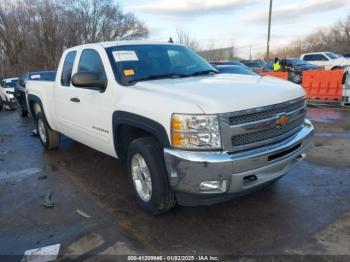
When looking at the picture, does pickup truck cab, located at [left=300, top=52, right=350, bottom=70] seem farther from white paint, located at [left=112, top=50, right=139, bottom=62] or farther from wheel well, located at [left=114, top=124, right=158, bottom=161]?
wheel well, located at [left=114, top=124, right=158, bottom=161]

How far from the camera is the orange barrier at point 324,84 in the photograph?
1255cm

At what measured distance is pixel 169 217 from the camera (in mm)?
4023

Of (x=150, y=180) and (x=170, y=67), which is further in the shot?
(x=170, y=67)

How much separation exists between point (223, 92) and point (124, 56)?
5.40ft

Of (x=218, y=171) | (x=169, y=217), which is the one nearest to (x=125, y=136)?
(x=169, y=217)

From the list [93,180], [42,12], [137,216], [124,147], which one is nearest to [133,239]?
[137,216]

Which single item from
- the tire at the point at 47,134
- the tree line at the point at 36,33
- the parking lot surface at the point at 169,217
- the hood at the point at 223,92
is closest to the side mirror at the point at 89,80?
the hood at the point at 223,92

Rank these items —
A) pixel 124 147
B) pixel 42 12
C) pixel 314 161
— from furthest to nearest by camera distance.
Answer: pixel 42 12, pixel 314 161, pixel 124 147

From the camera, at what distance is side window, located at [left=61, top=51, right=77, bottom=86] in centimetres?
561

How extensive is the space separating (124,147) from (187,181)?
4.44ft

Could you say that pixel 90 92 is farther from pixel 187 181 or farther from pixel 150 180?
pixel 187 181

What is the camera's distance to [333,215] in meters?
3.93

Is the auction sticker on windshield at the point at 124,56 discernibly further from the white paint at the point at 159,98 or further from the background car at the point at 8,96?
the background car at the point at 8,96

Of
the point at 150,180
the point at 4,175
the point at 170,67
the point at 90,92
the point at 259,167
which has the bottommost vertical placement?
the point at 4,175
